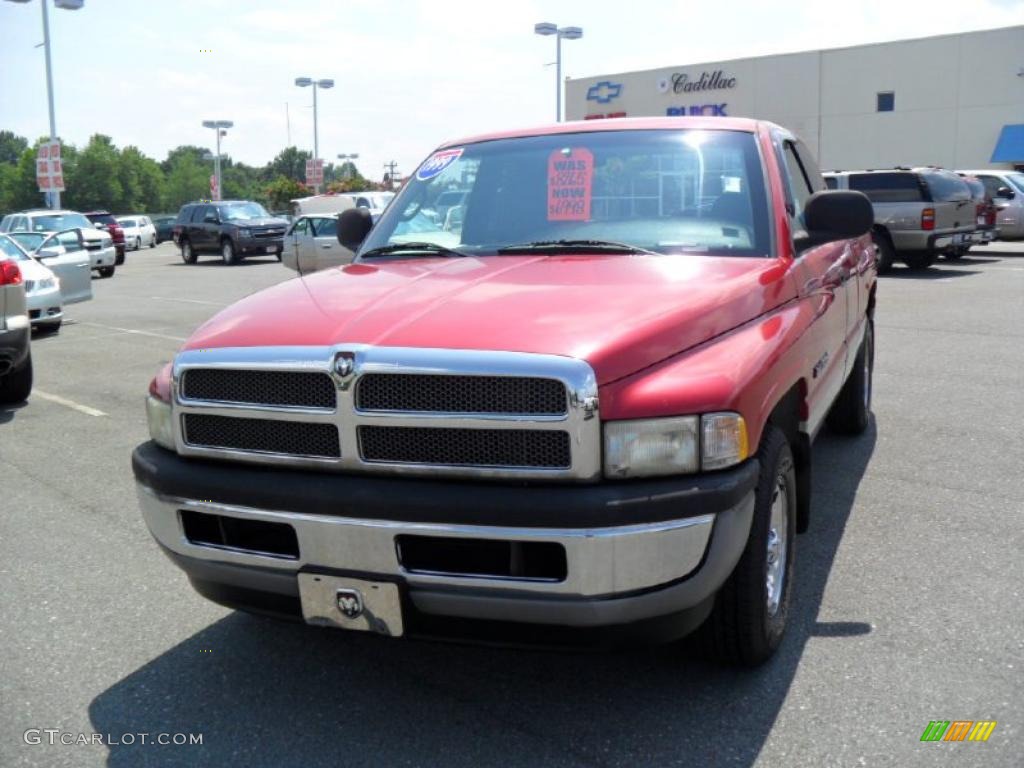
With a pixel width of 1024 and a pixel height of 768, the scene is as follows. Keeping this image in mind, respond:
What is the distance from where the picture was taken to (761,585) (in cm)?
329

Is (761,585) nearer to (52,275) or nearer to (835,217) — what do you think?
(835,217)

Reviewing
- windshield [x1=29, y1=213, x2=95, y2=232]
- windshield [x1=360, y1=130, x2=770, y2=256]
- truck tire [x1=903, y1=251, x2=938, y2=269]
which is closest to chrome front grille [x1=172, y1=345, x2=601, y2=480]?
windshield [x1=360, y1=130, x2=770, y2=256]

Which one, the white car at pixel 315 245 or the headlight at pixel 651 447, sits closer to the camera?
the headlight at pixel 651 447

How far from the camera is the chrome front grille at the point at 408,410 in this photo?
2842 mm

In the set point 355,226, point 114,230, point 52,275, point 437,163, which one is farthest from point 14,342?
point 114,230

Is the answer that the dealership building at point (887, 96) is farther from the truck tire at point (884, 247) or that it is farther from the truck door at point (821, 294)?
the truck door at point (821, 294)

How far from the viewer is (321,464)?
3088mm

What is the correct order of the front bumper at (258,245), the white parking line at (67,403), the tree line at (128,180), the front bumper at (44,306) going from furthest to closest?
the tree line at (128,180) → the front bumper at (258,245) → the front bumper at (44,306) → the white parking line at (67,403)

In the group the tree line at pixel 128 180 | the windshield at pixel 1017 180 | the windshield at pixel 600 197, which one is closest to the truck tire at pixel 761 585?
the windshield at pixel 600 197

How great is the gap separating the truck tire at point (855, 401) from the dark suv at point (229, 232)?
25623 mm

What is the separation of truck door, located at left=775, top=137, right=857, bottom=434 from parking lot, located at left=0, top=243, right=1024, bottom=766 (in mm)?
722

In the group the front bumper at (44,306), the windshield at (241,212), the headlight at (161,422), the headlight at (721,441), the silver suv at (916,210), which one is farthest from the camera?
the windshield at (241,212)

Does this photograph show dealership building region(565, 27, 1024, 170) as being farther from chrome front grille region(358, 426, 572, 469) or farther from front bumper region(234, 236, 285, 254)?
chrome front grille region(358, 426, 572, 469)

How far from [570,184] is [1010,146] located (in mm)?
42480
